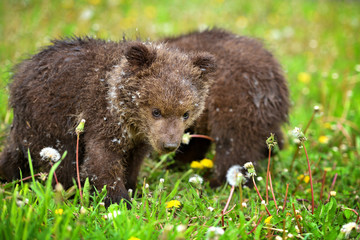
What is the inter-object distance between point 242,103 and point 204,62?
903mm

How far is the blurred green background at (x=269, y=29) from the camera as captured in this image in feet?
21.2

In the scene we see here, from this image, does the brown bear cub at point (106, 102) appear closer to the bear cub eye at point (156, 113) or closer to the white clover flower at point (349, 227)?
the bear cub eye at point (156, 113)

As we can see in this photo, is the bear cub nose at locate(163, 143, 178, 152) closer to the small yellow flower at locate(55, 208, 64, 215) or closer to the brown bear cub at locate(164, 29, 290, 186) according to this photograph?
the small yellow flower at locate(55, 208, 64, 215)

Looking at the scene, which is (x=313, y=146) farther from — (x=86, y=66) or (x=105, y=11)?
(x=105, y=11)

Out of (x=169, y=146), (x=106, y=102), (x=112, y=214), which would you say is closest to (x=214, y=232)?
(x=112, y=214)

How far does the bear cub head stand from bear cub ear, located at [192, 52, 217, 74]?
41 millimetres

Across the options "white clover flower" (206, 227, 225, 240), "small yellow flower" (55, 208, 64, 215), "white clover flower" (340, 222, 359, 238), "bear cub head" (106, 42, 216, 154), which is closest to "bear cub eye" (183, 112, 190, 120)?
"bear cub head" (106, 42, 216, 154)

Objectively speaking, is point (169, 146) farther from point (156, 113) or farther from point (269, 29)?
point (269, 29)

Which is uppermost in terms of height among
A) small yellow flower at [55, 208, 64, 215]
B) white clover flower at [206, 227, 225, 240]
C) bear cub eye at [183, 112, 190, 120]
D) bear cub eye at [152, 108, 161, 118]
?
bear cub eye at [152, 108, 161, 118]

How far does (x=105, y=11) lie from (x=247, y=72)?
5.36m

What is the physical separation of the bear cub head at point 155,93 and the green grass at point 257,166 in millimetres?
501

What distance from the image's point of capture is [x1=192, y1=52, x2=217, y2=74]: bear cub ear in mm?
3607

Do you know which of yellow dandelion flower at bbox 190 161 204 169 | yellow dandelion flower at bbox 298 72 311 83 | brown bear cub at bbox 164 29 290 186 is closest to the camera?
brown bear cub at bbox 164 29 290 186

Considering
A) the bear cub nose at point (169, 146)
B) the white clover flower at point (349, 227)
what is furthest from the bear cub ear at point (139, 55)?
the white clover flower at point (349, 227)
